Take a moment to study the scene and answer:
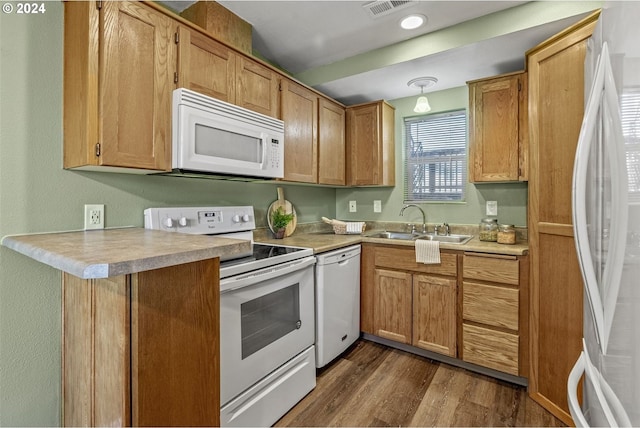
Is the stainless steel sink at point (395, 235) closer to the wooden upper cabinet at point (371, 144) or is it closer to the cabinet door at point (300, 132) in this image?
the wooden upper cabinet at point (371, 144)

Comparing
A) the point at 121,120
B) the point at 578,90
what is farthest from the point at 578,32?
the point at 121,120

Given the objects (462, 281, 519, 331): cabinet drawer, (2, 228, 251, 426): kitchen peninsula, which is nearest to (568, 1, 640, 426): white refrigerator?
(462, 281, 519, 331): cabinet drawer

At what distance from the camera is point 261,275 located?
1563 mm

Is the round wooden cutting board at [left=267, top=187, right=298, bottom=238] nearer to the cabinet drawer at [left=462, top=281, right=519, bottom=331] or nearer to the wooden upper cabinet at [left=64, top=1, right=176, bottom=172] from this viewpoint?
the wooden upper cabinet at [left=64, top=1, right=176, bottom=172]

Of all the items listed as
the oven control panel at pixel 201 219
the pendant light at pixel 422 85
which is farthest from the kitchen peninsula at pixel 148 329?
the pendant light at pixel 422 85

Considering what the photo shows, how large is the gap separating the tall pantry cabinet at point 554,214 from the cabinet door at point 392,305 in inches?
31.8

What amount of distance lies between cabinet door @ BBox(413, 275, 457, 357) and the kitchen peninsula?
1.69 metres

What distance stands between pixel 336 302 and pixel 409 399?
0.76m

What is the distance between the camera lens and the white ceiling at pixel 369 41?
191 cm

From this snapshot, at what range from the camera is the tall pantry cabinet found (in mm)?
1550

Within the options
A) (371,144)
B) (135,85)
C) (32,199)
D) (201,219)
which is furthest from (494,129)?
(32,199)

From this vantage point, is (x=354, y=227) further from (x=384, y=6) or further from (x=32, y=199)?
(x=32, y=199)

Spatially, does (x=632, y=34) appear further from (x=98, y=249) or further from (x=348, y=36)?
(x=348, y=36)

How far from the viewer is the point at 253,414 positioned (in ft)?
4.98
